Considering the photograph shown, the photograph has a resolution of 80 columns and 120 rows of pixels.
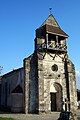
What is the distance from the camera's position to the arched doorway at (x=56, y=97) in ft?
95.4

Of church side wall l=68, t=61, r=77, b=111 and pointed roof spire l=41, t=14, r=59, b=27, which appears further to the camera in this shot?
pointed roof spire l=41, t=14, r=59, b=27

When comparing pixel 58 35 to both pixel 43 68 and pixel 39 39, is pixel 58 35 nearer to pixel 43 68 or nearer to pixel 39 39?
pixel 39 39

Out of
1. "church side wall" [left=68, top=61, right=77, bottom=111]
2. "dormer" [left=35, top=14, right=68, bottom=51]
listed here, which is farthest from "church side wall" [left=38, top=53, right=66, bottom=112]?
"dormer" [left=35, top=14, right=68, bottom=51]

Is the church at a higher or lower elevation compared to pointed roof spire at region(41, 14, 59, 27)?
lower

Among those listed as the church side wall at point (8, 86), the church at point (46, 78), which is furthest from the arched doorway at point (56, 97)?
the church side wall at point (8, 86)

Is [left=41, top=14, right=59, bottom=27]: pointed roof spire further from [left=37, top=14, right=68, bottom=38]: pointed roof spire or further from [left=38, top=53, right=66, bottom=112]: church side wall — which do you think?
[left=38, top=53, right=66, bottom=112]: church side wall

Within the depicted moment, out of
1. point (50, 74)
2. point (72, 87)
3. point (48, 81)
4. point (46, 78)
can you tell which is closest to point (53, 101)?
point (48, 81)

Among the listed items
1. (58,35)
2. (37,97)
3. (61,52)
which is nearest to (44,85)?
(37,97)

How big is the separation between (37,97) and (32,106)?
1.44 metres

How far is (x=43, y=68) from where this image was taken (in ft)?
92.6

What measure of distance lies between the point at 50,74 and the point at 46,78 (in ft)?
3.09

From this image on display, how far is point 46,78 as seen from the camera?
1115 inches

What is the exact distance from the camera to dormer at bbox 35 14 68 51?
1153 inches

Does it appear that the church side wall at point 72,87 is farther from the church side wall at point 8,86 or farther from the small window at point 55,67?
the church side wall at point 8,86
